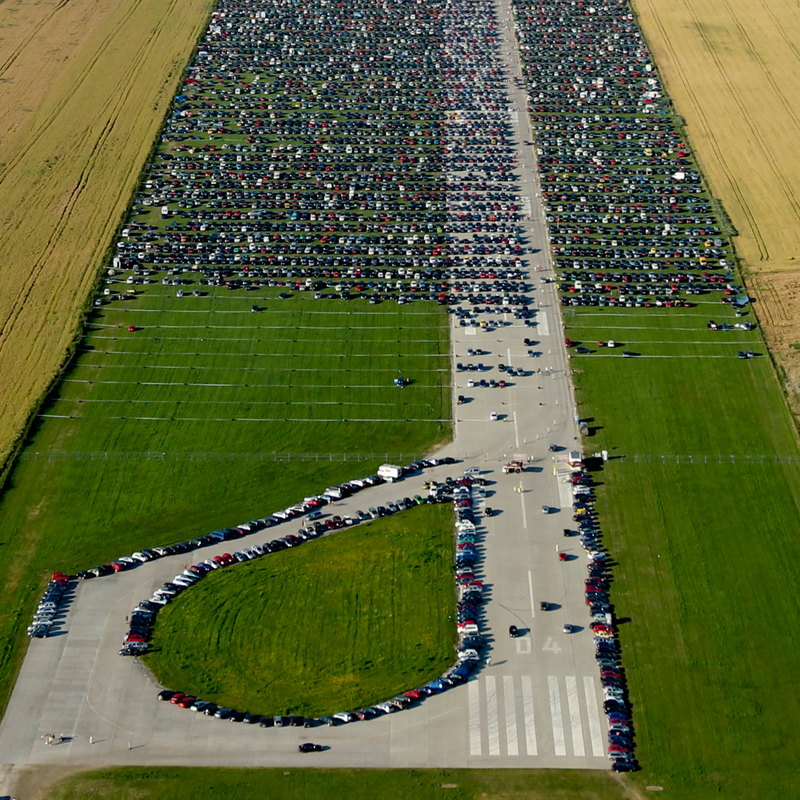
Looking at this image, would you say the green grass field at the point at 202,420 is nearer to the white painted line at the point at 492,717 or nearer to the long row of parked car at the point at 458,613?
the long row of parked car at the point at 458,613

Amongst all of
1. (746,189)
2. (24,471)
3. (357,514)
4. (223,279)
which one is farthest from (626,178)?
(24,471)

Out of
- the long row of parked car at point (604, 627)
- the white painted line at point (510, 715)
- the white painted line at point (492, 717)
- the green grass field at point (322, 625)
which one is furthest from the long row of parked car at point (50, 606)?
the long row of parked car at point (604, 627)

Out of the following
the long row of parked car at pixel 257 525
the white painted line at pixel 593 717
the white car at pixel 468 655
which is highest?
the long row of parked car at pixel 257 525

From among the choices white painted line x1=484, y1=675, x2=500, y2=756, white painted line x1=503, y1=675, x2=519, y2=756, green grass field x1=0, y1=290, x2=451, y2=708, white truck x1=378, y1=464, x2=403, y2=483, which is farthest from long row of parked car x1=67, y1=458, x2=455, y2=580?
white painted line x1=503, y1=675, x2=519, y2=756

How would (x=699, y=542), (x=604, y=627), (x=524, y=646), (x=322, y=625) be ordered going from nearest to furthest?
(x=524, y=646) < (x=604, y=627) < (x=322, y=625) < (x=699, y=542)

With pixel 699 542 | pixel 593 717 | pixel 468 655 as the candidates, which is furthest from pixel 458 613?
pixel 699 542

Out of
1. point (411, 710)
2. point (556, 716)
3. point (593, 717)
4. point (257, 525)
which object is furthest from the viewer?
point (257, 525)

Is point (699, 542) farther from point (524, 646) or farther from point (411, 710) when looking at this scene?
point (411, 710)

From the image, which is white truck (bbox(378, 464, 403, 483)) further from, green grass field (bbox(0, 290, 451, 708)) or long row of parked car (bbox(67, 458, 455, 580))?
green grass field (bbox(0, 290, 451, 708))
